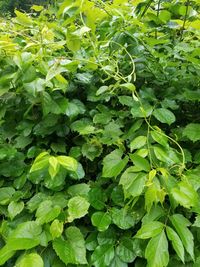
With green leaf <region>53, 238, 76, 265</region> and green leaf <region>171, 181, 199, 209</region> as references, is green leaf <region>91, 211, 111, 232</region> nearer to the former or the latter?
green leaf <region>53, 238, 76, 265</region>

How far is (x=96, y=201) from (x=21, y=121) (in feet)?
1.15

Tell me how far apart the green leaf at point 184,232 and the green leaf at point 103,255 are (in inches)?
6.4

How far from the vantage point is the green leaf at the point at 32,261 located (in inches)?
26.4

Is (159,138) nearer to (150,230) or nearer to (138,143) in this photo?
(138,143)

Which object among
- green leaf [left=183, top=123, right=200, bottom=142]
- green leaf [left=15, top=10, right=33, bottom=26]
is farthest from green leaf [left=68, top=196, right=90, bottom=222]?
green leaf [left=15, top=10, right=33, bottom=26]

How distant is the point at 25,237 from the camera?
72 cm

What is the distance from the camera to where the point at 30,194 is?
2.89 ft

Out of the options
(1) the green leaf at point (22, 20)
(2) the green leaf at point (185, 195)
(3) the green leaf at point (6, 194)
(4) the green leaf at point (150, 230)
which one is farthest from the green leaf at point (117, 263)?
(1) the green leaf at point (22, 20)

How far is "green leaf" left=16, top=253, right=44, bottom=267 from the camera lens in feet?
2.20

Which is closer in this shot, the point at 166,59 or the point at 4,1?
the point at 166,59

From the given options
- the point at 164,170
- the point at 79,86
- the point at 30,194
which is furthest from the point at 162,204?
the point at 79,86

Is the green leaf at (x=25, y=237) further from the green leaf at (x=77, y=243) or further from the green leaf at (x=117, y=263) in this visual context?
the green leaf at (x=117, y=263)

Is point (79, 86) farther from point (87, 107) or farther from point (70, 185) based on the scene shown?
point (70, 185)

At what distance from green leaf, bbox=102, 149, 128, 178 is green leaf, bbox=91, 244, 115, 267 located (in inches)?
6.5
